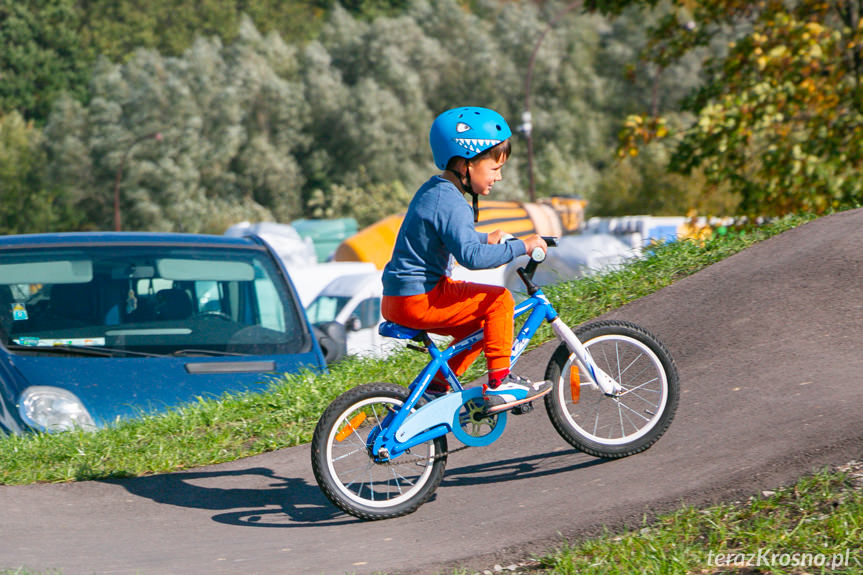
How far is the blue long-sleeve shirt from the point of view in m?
4.40

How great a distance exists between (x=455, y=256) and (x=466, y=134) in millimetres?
529

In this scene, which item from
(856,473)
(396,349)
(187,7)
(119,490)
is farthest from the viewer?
(187,7)

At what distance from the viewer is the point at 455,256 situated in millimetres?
4457

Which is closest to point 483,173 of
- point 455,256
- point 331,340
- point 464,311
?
point 455,256

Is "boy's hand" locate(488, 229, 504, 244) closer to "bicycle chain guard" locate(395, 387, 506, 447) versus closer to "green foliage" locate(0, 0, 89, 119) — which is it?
"bicycle chain guard" locate(395, 387, 506, 447)

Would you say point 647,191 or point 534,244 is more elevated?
point 534,244

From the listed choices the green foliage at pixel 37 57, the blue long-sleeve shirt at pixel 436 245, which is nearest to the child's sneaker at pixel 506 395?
the blue long-sleeve shirt at pixel 436 245

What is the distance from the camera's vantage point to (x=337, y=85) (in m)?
62.6

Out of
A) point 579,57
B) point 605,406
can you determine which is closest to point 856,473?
point 605,406

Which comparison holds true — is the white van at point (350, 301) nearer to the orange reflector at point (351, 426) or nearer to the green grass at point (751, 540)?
the orange reflector at point (351, 426)

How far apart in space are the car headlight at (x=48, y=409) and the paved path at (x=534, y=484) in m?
0.40

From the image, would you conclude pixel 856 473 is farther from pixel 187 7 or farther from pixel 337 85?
pixel 187 7

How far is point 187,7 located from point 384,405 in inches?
3769

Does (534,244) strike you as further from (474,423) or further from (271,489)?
(271,489)
